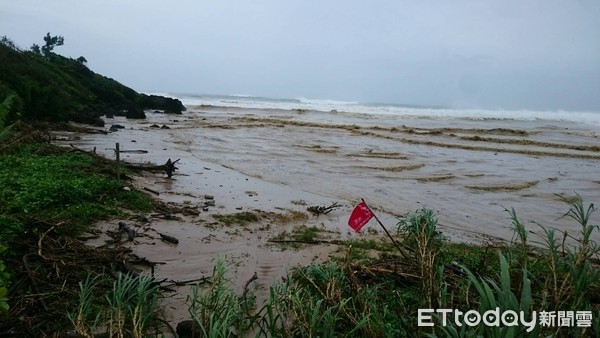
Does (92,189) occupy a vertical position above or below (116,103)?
below

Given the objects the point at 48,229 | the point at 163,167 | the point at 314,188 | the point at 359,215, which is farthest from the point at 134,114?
the point at 359,215

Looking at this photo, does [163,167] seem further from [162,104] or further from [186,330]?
[162,104]

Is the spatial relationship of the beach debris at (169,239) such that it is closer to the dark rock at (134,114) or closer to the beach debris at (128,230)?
the beach debris at (128,230)

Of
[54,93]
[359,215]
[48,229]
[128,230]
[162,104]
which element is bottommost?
[128,230]

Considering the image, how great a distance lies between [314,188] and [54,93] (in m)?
12.4

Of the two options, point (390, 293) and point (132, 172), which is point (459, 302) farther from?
point (132, 172)

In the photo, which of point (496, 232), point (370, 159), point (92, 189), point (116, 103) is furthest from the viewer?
point (116, 103)

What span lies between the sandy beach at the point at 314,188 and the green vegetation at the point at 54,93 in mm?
2283

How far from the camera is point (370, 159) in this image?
1332cm

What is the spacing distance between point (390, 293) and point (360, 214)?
687mm

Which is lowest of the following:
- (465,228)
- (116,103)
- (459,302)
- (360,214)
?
(465,228)

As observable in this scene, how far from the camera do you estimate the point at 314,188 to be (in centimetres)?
887

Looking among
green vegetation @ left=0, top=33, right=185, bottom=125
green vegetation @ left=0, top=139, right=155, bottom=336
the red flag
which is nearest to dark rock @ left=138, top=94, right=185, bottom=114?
green vegetation @ left=0, top=33, right=185, bottom=125

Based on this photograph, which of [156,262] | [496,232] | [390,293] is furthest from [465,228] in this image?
[156,262]
